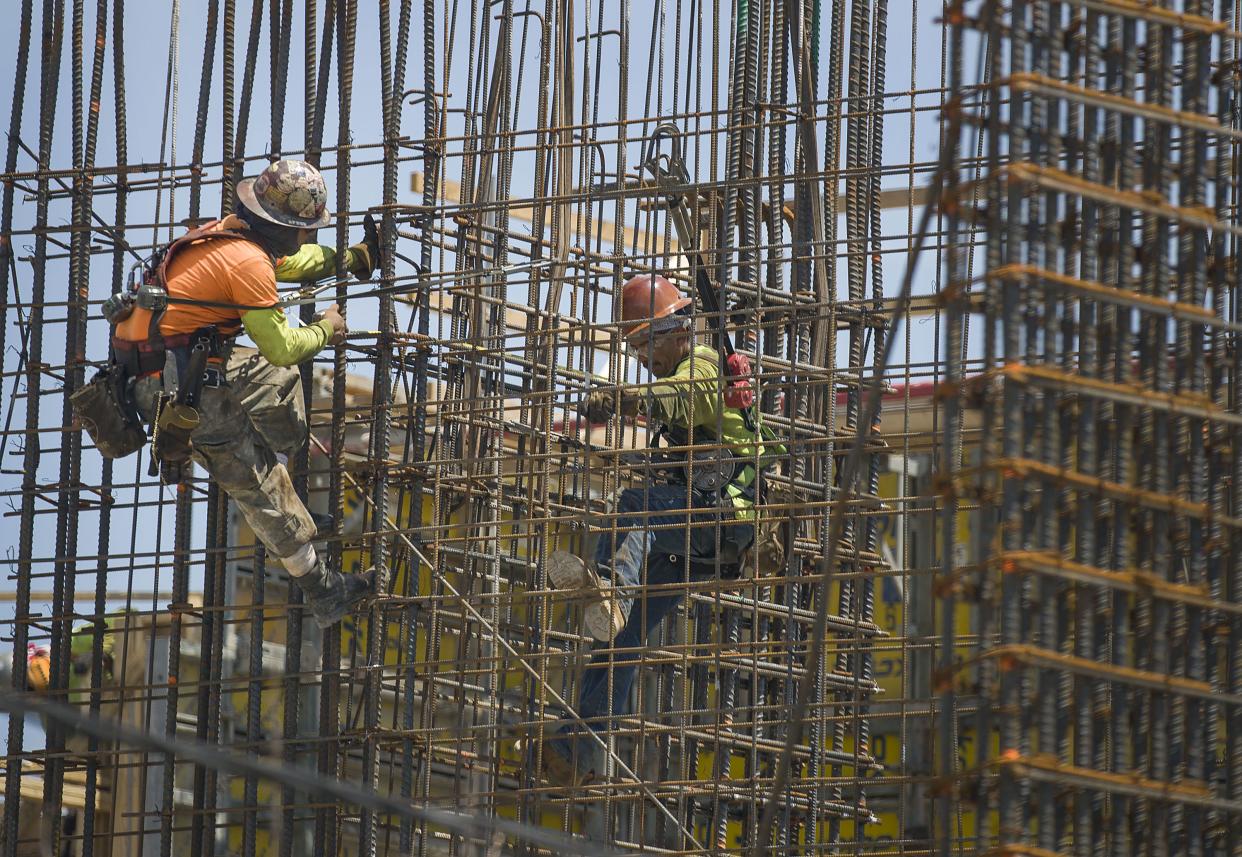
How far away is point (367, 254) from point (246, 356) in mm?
966

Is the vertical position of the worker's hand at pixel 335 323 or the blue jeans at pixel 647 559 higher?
the worker's hand at pixel 335 323

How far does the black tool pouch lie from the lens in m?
14.7

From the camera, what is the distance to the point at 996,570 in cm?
1028

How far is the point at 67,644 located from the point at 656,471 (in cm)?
405

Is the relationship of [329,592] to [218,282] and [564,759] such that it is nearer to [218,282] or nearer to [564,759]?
[564,759]

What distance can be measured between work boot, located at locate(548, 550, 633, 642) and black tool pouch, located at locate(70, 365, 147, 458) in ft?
8.74

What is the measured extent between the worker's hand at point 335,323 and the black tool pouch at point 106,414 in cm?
129

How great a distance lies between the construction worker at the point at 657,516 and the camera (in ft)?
47.6

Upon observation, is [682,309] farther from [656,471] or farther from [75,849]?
[75,849]

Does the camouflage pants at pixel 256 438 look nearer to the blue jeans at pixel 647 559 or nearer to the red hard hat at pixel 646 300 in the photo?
the blue jeans at pixel 647 559

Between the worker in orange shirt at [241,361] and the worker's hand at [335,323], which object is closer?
the worker in orange shirt at [241,361]

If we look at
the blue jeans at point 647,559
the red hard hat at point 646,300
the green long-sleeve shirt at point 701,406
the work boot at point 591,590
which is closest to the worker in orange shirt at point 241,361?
the work boot at point 591,590

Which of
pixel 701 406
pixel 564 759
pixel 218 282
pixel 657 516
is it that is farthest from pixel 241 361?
pixel 564 759

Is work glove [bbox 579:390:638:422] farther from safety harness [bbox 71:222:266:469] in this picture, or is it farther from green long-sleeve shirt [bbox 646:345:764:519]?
safety harness [bbox 71:222:266:469]
